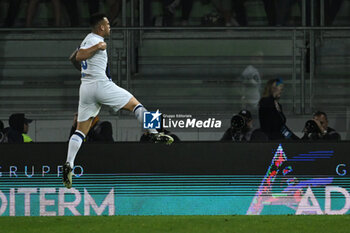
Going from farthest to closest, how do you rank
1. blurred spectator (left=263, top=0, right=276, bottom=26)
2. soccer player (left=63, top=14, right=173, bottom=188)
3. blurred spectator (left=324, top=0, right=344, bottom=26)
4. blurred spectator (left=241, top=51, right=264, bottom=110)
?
blurred spectator (left=263, top=0, right=276, bottom=26) → blurred spectator (left=324, top=0, right=344, bottom=26) → blurred spectator (left=241, top=51, right=264, bottom=110) → soccer player (left=63, top=14, right=173, bottom=188)

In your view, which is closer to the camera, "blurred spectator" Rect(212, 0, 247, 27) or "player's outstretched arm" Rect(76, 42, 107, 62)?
"player's outstretched arm" Rect(76, 42, 107, 62)

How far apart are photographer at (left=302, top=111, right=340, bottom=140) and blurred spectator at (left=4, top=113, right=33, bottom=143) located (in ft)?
11.8

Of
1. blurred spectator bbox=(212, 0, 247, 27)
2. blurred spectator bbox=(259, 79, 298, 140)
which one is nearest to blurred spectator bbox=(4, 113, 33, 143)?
blurred spectator bbox=(259, 79, 298, 140)

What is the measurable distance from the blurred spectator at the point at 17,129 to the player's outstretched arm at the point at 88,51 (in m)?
2.21

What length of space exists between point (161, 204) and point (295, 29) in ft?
10.1

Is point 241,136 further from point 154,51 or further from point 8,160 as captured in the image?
point 8,160

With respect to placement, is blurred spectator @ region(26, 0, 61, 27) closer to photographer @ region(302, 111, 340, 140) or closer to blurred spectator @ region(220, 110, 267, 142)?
blurred spectator @ region(220, 110, 267, 142)

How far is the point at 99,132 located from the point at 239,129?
1.82 metres

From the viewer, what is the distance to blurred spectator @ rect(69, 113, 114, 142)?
10320 millimetres

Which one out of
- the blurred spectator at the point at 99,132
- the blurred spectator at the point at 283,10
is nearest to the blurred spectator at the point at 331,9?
the blurred spectator at the point at 283,10

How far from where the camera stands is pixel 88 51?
8352mm

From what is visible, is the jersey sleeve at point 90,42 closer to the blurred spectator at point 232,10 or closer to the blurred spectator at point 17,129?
the blurred spectator at point 17,129
